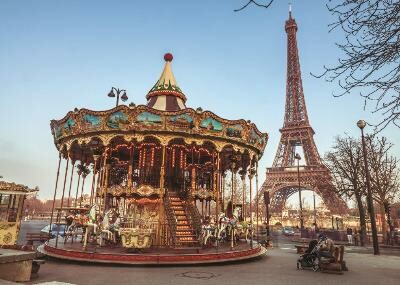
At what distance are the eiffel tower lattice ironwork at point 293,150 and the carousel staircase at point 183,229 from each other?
37384 millimetres

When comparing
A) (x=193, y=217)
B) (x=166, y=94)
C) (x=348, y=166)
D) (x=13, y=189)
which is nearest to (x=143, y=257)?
(x=193, y=217)

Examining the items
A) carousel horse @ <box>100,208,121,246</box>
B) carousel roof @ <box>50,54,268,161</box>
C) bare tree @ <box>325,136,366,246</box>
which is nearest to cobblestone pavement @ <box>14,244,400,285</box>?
carousel horse @ <box>100,208,121,246</box>

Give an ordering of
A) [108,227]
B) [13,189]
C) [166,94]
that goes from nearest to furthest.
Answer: [108,227], [13,189], [166,94]

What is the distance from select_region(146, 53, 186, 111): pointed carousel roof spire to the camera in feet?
59.4

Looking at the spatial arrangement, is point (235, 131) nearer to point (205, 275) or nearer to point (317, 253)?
point (317, 253)

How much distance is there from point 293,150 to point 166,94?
5020cm

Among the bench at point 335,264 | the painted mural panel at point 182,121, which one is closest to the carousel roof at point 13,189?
the painted mural panel at point 182,121

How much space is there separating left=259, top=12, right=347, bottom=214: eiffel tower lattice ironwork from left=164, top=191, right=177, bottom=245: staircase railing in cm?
3773

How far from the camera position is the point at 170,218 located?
13867 mm

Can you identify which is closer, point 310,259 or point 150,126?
point 310,259

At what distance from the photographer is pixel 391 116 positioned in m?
4.74

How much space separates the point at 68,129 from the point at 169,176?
5.83m

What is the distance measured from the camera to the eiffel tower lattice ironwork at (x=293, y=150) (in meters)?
53.4

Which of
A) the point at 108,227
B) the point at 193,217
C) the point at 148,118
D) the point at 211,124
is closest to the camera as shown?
the point at 108,227
